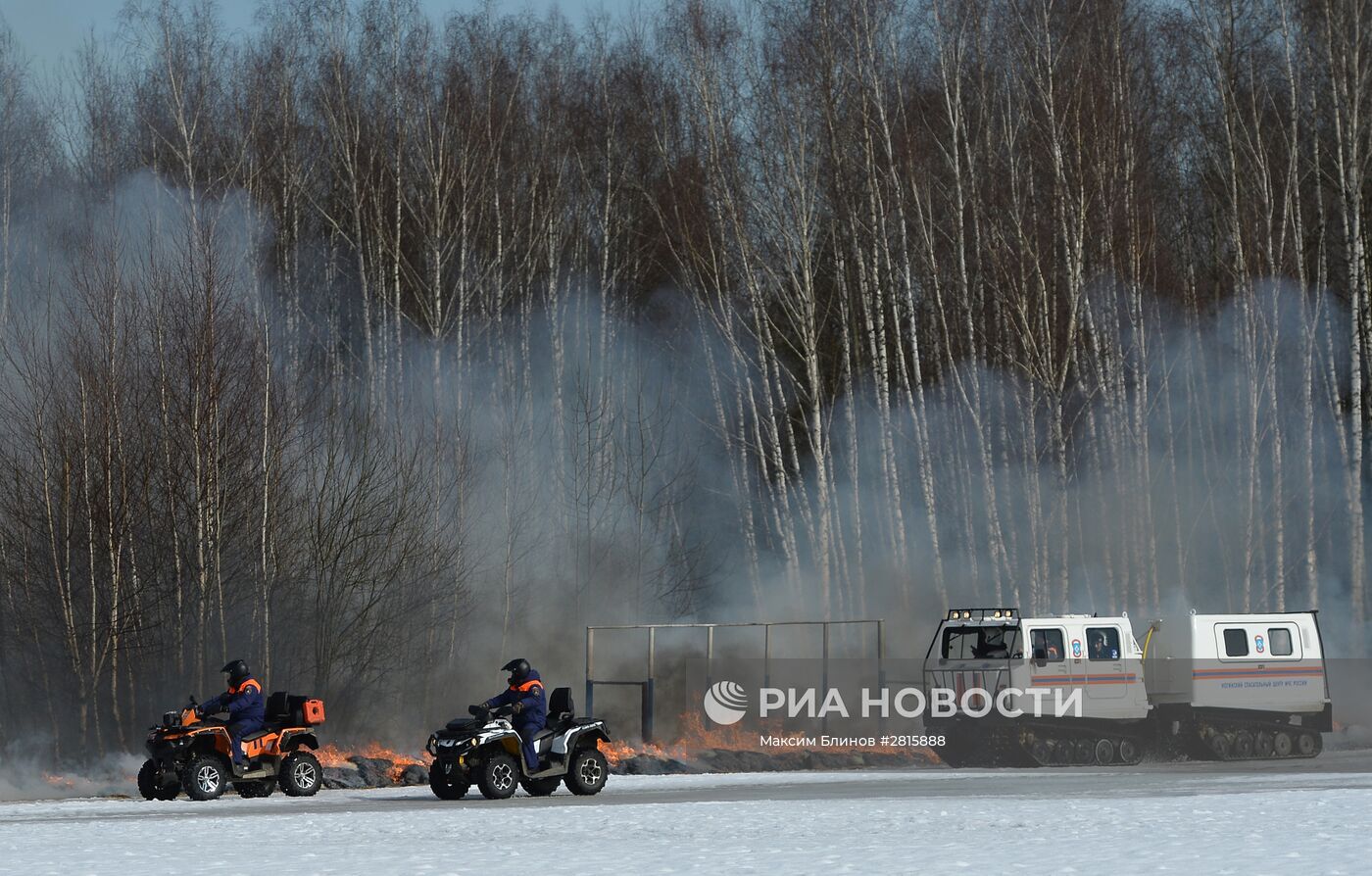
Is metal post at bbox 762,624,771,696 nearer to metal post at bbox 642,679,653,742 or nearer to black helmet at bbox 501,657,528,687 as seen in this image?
metal post at bbox 642,679,653,742

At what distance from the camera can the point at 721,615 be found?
42.3m

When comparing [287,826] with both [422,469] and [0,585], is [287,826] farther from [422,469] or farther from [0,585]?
[422,469]

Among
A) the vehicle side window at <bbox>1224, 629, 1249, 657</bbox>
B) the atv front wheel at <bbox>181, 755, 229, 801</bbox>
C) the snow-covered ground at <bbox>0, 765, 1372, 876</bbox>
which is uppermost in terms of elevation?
the vehicle side window at <bbox>1224, 629, 1249, 657</bbox>

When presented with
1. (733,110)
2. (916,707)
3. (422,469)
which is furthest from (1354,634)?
(422,469)

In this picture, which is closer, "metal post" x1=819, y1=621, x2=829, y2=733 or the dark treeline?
"metal post" x1=819, y1=621, x2=829, y2=733

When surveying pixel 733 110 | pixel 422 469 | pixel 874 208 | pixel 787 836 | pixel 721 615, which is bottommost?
pixel 787 836

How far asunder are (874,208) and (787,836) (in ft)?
→ 84.3

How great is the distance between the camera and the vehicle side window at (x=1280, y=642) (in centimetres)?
2969

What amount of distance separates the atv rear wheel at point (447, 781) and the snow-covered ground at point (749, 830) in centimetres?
19

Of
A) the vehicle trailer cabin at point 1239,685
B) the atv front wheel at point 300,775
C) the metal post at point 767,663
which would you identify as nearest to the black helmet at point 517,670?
the atv front wheel at point 300,775

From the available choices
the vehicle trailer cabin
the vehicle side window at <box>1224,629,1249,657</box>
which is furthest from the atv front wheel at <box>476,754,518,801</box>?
the vehicle side window at <box>1224,629,1249,657</box>

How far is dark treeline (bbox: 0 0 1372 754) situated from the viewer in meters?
35.3

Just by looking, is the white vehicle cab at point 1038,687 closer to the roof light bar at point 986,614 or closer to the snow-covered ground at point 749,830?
the roof light bar at point 986,614

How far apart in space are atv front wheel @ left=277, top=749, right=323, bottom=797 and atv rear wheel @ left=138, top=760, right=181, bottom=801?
134 cm
